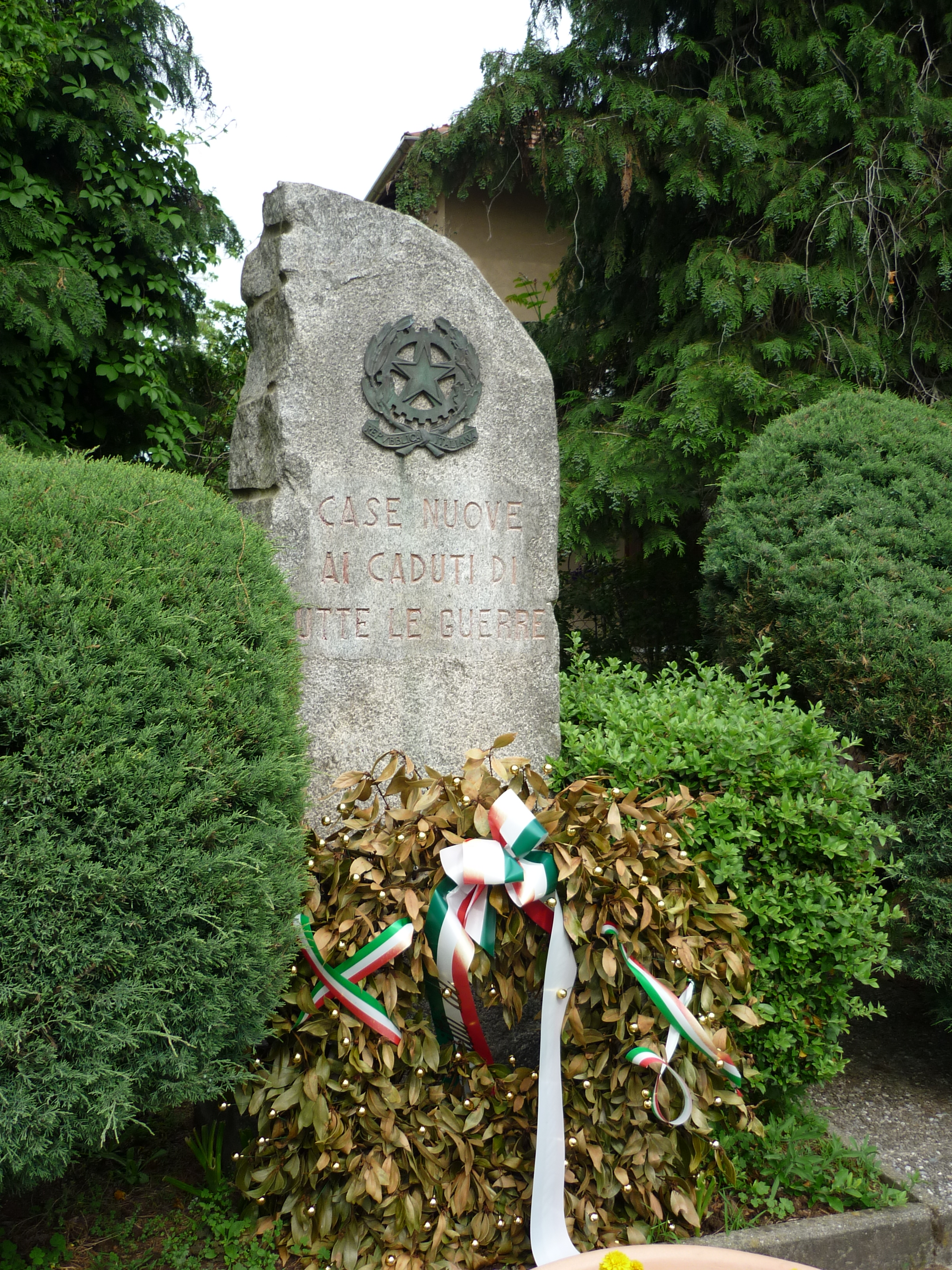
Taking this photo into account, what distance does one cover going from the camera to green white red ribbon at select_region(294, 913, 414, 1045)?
234 cm

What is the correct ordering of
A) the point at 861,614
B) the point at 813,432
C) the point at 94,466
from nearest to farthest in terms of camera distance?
the point at 94,466 → the point at 861,614 → the point at 813,432

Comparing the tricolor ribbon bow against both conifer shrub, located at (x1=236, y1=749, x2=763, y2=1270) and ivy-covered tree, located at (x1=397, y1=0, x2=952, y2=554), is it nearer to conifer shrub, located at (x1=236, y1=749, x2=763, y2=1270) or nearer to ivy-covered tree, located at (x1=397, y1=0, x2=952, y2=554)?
conifer shrub, located at (x1=236, y1=749, x2=763, y2=1270)

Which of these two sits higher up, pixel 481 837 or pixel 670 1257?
pixel 481 837

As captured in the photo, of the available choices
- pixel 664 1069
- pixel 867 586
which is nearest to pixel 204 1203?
pixel 664 1069

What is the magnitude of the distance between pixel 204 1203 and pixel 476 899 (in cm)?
116

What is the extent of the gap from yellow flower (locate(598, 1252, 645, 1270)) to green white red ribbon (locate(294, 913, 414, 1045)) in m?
1.11

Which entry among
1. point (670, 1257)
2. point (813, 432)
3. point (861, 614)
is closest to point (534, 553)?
point (861, 614)

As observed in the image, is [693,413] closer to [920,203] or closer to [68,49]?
[920,203]

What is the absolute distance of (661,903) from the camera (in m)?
2.42

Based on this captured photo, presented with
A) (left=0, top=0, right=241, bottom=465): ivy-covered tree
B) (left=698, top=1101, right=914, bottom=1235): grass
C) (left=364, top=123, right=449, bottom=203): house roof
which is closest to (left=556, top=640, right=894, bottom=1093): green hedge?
(left=698, top=1101, right=914, bottom=1235): grass

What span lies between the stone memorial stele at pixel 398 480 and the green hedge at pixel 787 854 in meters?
0.67

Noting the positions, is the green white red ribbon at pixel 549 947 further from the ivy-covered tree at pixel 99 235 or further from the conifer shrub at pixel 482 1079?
the ivy-covered tree at pixel 99 235

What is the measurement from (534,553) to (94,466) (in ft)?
5.68

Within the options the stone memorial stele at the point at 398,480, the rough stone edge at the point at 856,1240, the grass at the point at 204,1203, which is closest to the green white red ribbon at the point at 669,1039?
the grass at the point at 204,1203
